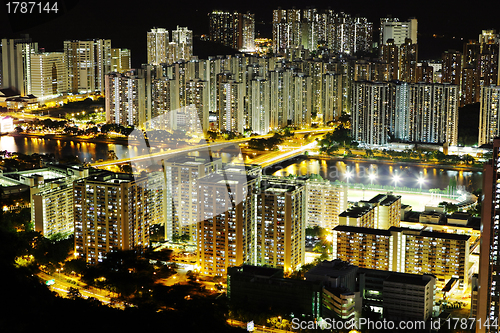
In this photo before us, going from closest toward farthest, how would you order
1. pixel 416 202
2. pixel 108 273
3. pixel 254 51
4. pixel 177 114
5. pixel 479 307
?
pixel 479 307 < pixel 108 273 < pixel 416 202 < pixel 177 114 < pixel 254 51

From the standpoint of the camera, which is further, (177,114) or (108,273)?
(177,114)

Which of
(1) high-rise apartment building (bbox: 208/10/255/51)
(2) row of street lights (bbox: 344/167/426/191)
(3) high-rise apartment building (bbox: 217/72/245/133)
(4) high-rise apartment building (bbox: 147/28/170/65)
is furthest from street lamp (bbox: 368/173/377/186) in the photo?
(1) high-rise apartment building (bbox: 208/10/255/51)

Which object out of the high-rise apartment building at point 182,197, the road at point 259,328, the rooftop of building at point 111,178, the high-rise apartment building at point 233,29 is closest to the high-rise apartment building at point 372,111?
the high-rise apartment building at point 182,197

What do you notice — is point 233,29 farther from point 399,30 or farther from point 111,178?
point 111,178

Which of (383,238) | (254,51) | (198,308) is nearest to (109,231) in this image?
(198,308)

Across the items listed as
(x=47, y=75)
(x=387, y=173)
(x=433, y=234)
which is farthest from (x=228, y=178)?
(x=47, y=75)

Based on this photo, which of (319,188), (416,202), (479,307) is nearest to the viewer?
(479,307)

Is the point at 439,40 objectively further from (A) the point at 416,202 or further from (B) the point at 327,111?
(A) the point at 416,202
